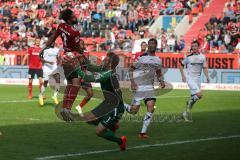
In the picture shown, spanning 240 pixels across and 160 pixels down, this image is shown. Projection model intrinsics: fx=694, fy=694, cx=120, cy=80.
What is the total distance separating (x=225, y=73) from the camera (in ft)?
116

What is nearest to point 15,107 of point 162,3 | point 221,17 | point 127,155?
point 127,155

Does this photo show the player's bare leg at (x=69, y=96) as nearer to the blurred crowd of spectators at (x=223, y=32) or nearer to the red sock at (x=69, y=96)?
the red sock at (x=69, y=96)

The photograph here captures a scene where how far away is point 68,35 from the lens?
52.3 feet

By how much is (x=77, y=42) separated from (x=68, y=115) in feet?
5.58

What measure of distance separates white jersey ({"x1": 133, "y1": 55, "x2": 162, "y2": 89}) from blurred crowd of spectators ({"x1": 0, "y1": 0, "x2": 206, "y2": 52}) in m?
23.1

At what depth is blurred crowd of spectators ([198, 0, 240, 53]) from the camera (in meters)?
37.8

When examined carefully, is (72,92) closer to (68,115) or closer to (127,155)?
(68,115)

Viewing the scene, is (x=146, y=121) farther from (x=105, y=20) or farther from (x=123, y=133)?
(x=105, y=20)

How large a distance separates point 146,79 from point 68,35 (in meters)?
2.06

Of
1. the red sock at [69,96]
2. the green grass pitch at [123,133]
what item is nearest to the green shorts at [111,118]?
the green grass pitch at [123,133]

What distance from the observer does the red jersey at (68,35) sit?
1588 cm

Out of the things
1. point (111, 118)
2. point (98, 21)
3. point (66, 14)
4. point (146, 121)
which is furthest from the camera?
point (98, 21)

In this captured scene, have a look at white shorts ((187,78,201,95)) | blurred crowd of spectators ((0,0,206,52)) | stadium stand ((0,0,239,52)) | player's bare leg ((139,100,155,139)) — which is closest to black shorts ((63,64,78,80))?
player's bare leg ((139,100,155,139))

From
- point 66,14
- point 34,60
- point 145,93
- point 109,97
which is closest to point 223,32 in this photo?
point 34,60
